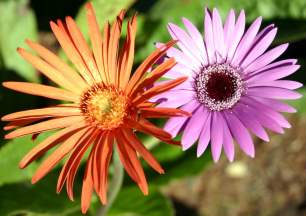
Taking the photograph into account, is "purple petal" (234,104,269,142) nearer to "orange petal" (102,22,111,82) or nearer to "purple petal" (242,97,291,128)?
"purple petal" (242,97,291,128)

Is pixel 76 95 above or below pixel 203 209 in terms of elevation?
above

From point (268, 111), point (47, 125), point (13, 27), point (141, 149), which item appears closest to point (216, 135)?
point (268, 111)

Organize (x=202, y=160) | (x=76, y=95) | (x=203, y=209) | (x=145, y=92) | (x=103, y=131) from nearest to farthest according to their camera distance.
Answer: (x=145, y=92) < (x=103, y=131) < (x=76, y=95) < (x=202, y=160) < (x=203, y=209)

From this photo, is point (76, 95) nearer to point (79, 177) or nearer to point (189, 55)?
point (189, 55)

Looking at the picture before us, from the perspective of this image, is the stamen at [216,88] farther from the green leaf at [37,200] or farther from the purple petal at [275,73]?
the green leaf at [37,200]

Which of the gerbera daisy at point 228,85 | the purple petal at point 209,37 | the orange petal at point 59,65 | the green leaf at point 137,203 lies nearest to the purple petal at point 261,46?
the gerbera daisy at point 228,85

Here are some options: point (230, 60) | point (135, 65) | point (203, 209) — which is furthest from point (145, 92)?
point (203, 209)

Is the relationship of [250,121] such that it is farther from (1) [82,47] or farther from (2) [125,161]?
(1) [82,47]
